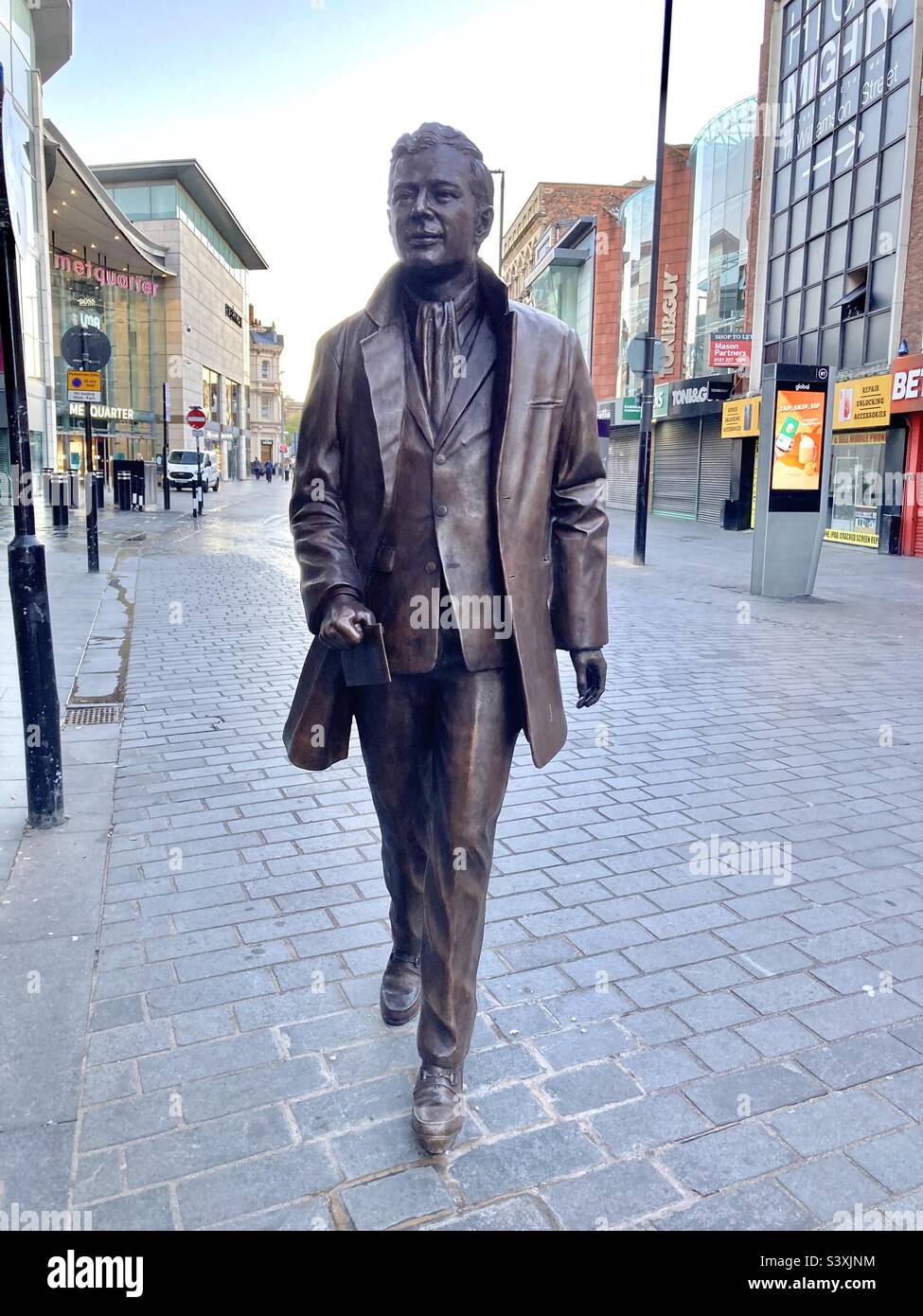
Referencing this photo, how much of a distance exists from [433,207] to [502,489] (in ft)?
2.20

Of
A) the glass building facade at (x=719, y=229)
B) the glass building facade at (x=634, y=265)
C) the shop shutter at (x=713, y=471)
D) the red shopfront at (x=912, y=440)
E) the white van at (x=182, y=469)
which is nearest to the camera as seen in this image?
the red shopfront at (x=912, y=440)

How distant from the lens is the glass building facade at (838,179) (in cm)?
2134

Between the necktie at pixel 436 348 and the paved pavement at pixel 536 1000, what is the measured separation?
1.78 meters

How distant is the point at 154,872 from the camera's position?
4.11 meters

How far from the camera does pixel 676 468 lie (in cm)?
3338

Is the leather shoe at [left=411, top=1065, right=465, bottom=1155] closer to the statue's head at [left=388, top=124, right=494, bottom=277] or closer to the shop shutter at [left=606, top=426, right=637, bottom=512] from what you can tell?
the statue's head at [left=388, top=124, right=494, bottom=277]

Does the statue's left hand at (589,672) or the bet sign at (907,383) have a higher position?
the bet sign at (907,383)

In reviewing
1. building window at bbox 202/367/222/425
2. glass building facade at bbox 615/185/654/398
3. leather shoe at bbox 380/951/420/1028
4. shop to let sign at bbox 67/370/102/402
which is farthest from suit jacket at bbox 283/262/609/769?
building window at bbox 202/367/222/425

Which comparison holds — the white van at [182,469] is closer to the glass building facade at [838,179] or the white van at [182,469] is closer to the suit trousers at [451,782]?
the glass building facade at [838,179]

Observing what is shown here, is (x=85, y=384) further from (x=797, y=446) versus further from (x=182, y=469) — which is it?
(x=182, y=469)

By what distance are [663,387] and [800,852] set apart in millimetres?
30485

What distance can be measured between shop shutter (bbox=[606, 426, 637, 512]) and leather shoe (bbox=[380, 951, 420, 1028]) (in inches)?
1455

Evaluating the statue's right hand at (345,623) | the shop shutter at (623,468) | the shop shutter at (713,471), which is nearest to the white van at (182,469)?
the shop shutter at (623,468)

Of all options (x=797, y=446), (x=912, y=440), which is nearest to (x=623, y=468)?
(x=912, y=440)
